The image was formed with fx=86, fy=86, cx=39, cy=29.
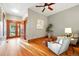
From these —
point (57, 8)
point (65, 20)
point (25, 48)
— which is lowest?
point (25, 48)

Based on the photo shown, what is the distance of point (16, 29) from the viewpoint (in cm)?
204

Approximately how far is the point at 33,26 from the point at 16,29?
44 centimetres

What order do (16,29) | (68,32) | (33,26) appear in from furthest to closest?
(16,29)
(33,26)
(68,32)

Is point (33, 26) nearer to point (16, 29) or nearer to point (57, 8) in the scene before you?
point (16, 29)

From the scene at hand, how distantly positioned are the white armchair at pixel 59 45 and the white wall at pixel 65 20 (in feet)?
0.51

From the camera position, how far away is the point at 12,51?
Result: 71.0 inches

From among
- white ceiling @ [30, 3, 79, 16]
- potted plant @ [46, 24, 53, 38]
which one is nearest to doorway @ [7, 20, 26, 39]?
white ceiling @ [30, 3, 79, 16]

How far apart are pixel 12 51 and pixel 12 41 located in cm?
24

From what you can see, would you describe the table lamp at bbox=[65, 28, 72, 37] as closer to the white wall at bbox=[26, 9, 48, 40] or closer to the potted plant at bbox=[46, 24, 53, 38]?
the potted plant at bbox=[46, 24, 53, 38]

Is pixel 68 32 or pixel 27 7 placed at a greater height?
pixel 27 7

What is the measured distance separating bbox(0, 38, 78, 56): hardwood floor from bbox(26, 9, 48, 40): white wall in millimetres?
131

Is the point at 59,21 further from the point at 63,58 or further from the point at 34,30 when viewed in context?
the point at 63,58

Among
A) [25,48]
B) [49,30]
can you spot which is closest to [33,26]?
[49,30]

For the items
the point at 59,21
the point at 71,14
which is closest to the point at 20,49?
the point at 59,21
